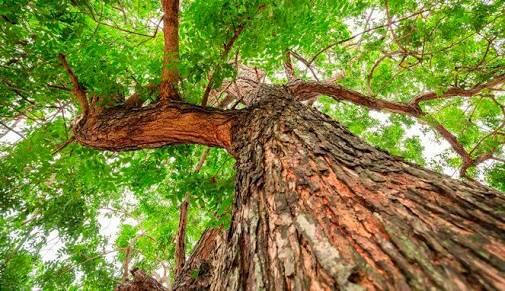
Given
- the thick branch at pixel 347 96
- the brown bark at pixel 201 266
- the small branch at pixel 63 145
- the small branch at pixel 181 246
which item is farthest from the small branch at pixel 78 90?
the thick branch at pixel 347 96

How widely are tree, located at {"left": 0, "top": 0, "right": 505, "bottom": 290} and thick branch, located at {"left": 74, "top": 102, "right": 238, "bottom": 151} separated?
0.01 m

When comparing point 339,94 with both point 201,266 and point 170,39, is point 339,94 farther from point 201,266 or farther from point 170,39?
point 201,266

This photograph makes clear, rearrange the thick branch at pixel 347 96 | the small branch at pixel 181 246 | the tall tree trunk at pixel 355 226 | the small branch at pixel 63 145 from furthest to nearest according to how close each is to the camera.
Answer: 1. the thick branch at pixel 347 96
2. the small branch at pixel 181 246
3. the small branch at pixel 63 145
4. the tall tree trunk at pixel 355 226

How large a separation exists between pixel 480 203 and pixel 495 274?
1.46 feet

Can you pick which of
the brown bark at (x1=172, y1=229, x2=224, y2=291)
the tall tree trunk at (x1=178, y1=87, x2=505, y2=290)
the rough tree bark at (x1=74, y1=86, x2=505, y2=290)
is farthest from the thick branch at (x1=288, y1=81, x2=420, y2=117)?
the tall tree trunk at (x1=178, y1=87, x2=505, y2=290)

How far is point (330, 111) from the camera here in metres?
8.99

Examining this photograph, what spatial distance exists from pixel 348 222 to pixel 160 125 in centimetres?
232

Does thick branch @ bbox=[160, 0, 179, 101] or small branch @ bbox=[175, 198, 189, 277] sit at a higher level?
thick branch @ bbox=[160, 0, 179, 101]

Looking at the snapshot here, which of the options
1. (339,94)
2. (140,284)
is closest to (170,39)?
(140,284)

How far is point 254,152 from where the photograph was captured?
2.38 metres

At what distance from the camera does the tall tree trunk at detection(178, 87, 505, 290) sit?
0.97m

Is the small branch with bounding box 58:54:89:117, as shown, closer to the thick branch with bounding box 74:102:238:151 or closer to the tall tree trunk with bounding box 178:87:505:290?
the thick branch with bounding box 74:102:238:151

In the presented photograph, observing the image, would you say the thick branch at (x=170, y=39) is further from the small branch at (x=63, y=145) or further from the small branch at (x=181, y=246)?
the small branch at (x=181, y=246)

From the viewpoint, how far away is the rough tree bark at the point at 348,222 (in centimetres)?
97
